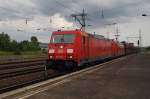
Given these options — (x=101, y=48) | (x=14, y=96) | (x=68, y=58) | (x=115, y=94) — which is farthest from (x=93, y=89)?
(x=101, y=48)

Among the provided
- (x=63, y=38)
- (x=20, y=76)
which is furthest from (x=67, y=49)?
(x=20, y=76)

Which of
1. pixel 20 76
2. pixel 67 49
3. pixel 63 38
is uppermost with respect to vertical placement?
pixel 63 38

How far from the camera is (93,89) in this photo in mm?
12359

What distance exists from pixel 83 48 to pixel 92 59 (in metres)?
3.66

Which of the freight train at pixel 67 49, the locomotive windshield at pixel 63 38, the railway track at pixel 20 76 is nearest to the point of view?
the railway track at pixel 20 76

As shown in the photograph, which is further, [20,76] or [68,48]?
[68,48]

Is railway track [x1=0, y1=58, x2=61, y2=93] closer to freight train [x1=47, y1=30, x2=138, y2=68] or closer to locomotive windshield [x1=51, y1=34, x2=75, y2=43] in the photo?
freight train [x1=47, y1=30, x2=138, y2=68]

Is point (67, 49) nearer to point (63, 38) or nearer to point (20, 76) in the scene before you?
point (63, 38)

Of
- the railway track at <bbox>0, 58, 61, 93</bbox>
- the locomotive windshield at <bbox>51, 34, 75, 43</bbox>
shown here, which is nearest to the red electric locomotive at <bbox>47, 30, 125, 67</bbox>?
the locomotive windshield at <bbox>51, 34, 75, 43</bbox>

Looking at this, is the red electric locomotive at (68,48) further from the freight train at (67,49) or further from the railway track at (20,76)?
the railway track at (20,76)

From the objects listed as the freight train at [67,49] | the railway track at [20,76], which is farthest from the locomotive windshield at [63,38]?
the railway track at [20,76]

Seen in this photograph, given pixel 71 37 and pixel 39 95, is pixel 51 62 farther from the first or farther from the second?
pixel 39 95

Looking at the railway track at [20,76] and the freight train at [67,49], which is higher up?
the freight train at [67,49]

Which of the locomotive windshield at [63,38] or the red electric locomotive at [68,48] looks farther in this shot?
the locomotive windshield at [63,38]
